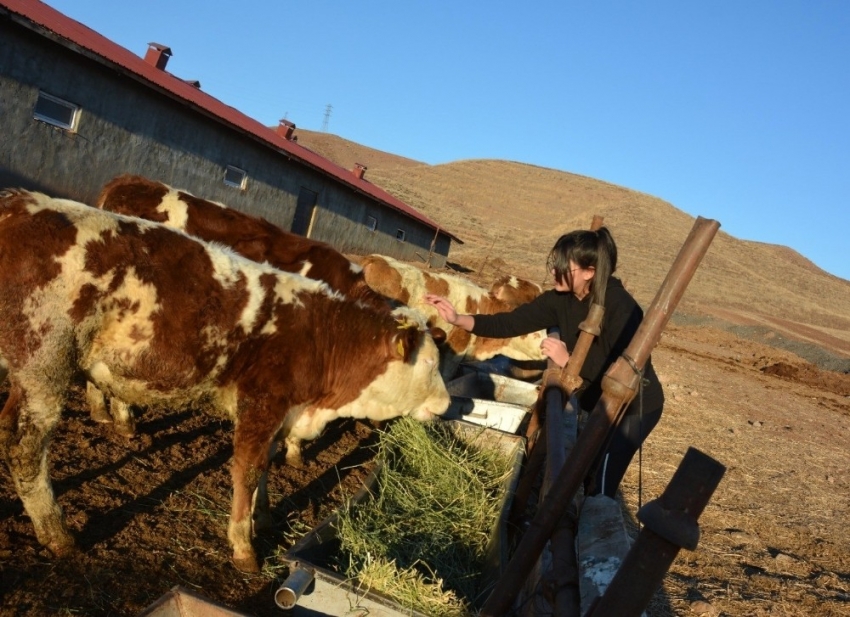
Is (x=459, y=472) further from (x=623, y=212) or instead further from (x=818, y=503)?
(x=623, y=212)

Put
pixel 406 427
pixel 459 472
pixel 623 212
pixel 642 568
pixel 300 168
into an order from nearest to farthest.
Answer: pixel 642 568 → pixel 459 472 → pixel 406 427 → pixel 300 168 → pixel 623 212

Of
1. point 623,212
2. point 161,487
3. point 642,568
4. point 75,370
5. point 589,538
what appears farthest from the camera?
point 623,212

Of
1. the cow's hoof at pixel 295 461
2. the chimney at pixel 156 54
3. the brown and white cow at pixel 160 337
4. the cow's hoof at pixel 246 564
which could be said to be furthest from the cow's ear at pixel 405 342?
the chimney at pixel 156 54

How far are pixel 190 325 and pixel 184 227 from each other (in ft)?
14.2

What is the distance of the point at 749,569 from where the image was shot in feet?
18.8

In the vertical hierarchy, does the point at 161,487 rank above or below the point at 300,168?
below

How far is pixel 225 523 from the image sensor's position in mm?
4715

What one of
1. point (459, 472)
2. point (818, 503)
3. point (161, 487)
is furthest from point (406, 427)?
point (818, 503)

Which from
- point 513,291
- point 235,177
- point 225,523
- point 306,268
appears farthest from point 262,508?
point 235,177

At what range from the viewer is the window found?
66.8 feet

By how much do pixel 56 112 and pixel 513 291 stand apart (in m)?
10.3

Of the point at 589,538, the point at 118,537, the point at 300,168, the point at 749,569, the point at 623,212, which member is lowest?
the point at 118,537

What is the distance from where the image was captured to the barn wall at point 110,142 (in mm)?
13648

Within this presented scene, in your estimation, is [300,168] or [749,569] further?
[300,168]
